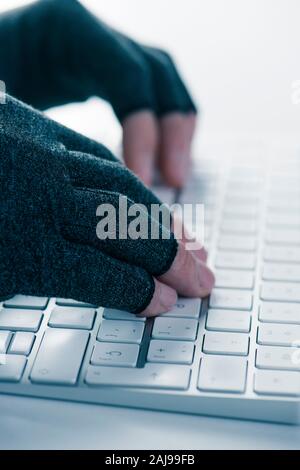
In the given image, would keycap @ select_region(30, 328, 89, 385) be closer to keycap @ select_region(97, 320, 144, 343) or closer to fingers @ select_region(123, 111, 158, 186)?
keycap @ select_region(97, 320, 144, 343)

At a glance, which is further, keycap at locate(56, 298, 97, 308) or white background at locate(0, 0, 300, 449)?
keycap at locate(56, 298, 97, 308)

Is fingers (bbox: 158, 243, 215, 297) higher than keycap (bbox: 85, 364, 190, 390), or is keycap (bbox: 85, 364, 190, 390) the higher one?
fingers (bbox: 158, 243, 215, 297)

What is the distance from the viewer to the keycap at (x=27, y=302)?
566 mm

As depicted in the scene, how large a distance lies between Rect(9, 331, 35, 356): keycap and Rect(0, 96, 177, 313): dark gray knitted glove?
0.04 metres

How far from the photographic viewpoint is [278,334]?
1.72ft

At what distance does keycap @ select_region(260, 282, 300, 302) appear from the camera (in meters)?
0.57

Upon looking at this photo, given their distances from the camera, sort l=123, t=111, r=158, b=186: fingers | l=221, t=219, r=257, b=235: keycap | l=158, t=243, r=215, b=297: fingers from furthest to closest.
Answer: l=123, t=111, r=158, b=186: fingers, l=221, t=219, r=257, b=235: keycap, l=158, t=243, r=215, b=297: fingers

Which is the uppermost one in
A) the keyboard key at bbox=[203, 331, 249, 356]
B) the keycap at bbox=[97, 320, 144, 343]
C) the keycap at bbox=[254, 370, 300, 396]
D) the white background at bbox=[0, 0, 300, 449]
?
the keycap at bbox=[254, 370, 300, 396]

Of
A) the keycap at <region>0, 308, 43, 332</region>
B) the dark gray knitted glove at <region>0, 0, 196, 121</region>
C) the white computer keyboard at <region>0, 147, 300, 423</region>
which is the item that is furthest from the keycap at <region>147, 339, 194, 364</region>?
the dark gray knitted glove at <region>0, 0, 196, 121</region>

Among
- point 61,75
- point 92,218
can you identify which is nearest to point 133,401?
point 92,218

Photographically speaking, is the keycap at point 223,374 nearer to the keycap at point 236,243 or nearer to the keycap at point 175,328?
the keycap at point 175,328

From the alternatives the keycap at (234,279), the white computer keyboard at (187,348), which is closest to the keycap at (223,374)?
the white computer keyboard at (187,348)
